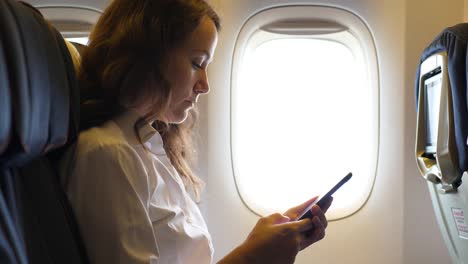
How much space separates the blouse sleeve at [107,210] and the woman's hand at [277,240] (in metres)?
0.25

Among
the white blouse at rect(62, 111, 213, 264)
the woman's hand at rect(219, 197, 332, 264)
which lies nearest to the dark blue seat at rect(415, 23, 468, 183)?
the woman's hand at rect(219, 197, 332, 264)

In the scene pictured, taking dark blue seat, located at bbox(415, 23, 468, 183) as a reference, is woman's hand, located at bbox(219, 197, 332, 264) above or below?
below

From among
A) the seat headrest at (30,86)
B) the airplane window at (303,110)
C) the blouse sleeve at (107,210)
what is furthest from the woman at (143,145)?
the airplane window at (303,110)

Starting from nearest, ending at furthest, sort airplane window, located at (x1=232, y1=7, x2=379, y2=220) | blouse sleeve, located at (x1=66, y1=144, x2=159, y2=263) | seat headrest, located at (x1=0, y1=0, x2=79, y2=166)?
1. seat headrest, located at (x1=0, y1=0, x2=79, y2=166)
2. blouse sleeve, located at (x1=66, y1=144, x2=159, y2=263)
3. airplane window, located at (x1=232, y1=7, x2=379, y2=220)

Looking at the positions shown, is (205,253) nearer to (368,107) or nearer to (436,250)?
(368,107)

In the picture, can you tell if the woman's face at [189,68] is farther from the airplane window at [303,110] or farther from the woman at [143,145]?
the airplane window at [303,110]

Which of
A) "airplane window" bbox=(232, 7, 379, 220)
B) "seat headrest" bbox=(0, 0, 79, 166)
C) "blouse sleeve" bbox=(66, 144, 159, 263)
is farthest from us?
"airplane window" bbox=(232, 7, 379, 220)

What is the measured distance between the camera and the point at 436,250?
7.36 feet

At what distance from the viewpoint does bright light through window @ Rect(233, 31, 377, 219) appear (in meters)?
2.27

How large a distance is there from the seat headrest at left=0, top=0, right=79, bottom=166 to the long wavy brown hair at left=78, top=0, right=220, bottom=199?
183mm

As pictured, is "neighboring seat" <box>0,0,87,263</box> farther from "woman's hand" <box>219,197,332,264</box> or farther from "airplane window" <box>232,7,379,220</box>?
"airplane window" <box>232,7,379,220</box>

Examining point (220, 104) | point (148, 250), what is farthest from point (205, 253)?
point (220, 104)

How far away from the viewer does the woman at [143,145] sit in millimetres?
787

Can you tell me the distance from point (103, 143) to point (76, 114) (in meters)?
0.08
